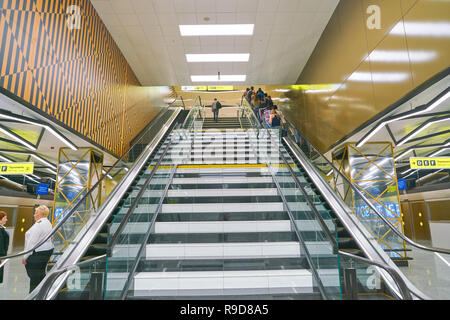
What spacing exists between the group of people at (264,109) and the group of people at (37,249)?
7.27 meters

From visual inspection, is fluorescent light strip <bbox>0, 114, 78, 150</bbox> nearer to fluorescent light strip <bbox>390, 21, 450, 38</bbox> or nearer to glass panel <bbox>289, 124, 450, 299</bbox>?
glass panel <bbox>289, 124, 450, 299</bbox>

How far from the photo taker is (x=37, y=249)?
4.51m

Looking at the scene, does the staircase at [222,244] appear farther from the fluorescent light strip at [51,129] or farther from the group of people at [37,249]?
the fluorescent light strip at [51,129]

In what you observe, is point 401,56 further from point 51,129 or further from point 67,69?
point 51,129

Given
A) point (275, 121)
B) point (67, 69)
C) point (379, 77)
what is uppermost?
point (275, 121)

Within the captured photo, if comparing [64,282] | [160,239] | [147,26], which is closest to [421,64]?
[160,239]

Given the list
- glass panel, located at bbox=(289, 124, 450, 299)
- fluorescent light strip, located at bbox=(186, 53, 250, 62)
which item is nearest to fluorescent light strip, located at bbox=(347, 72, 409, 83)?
glass panel, located at bbox=(289, 124, 450, 299)

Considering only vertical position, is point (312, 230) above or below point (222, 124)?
below

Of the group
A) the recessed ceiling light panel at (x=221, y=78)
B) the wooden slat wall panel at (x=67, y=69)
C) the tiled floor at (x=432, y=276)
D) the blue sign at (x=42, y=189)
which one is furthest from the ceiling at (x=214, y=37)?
the blue sign at (x=42, y=189)

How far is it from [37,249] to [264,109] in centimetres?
1000

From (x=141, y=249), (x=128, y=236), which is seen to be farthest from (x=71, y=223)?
(x=128, y=236)

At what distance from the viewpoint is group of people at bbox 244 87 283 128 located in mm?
10938

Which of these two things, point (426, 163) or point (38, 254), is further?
point (426, 163)

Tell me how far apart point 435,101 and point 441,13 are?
4.40ft
